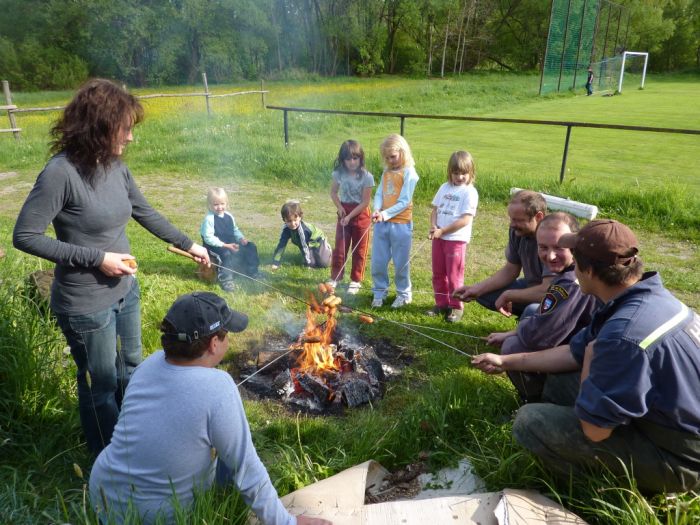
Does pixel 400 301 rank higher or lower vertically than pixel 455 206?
lower

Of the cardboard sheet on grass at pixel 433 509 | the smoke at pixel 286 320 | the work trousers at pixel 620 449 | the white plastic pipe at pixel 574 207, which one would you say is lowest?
the smoke at pixel 286 320

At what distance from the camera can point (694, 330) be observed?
7.04 feet

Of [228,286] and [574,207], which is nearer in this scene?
[228,286]

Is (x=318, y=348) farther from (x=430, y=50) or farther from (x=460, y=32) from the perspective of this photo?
(x=460, y=32)

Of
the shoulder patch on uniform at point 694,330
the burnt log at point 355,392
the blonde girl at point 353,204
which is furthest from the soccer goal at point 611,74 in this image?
the shoulder patch on uniform at point 694,330

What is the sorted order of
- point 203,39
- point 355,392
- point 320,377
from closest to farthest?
point 355,392 → point 320,377 → point 203,39

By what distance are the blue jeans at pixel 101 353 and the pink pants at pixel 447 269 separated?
2.85 metres

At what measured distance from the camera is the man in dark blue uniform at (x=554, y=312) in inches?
126

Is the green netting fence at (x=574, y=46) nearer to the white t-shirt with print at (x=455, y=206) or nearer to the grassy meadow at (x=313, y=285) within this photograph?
the grassy meadow at (x=313, y=285)

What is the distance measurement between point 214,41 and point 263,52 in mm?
2000

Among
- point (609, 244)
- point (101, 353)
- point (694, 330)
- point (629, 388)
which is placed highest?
point (609, 244)

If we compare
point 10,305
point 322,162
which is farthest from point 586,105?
point 10,305

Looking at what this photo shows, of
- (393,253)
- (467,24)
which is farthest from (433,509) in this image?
(467,24)

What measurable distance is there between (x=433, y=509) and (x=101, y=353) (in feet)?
5.98
